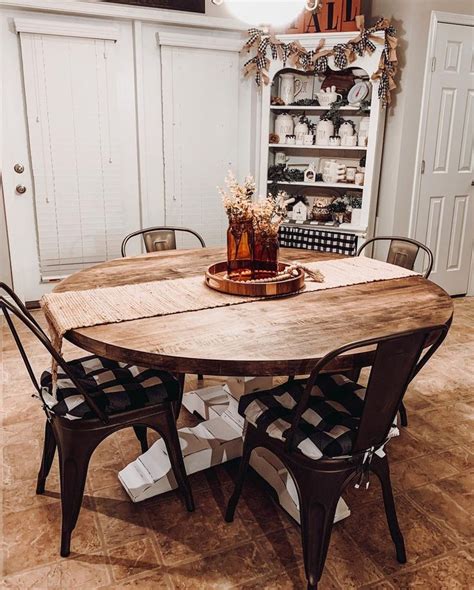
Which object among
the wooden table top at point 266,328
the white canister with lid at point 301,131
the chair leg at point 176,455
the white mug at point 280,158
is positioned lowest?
the chair leg at point 176,455

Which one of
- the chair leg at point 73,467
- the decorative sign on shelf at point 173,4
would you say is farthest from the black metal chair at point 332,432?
the decorative sign on shelf at point 173,4

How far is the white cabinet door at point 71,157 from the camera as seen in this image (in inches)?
148

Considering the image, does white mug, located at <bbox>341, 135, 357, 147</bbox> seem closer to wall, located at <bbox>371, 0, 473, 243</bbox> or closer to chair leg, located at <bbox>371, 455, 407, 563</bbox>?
wall, located at <bbox>371, 0, 473, 243</bbox>

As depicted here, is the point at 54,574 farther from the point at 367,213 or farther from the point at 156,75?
the point at 156,75

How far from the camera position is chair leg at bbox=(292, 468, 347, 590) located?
62.9 inches

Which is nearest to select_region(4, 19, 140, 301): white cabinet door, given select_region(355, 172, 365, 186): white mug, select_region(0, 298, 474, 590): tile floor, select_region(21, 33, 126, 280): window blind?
select_region(21, 33, 126, 280): window blind

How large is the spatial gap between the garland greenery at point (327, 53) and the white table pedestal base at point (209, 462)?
8.46 feet

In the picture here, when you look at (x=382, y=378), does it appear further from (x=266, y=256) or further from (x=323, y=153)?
(x=323, y=153)

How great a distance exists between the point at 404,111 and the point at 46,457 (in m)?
3.32

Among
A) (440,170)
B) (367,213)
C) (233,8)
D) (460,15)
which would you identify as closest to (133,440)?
(233,8)

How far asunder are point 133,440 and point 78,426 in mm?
780

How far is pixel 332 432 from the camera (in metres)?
1.64

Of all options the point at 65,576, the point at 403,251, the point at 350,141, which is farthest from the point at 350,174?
the point at 65,576

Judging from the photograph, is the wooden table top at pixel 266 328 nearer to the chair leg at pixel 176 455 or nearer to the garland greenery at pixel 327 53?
the chair leg at pixel 176 455
